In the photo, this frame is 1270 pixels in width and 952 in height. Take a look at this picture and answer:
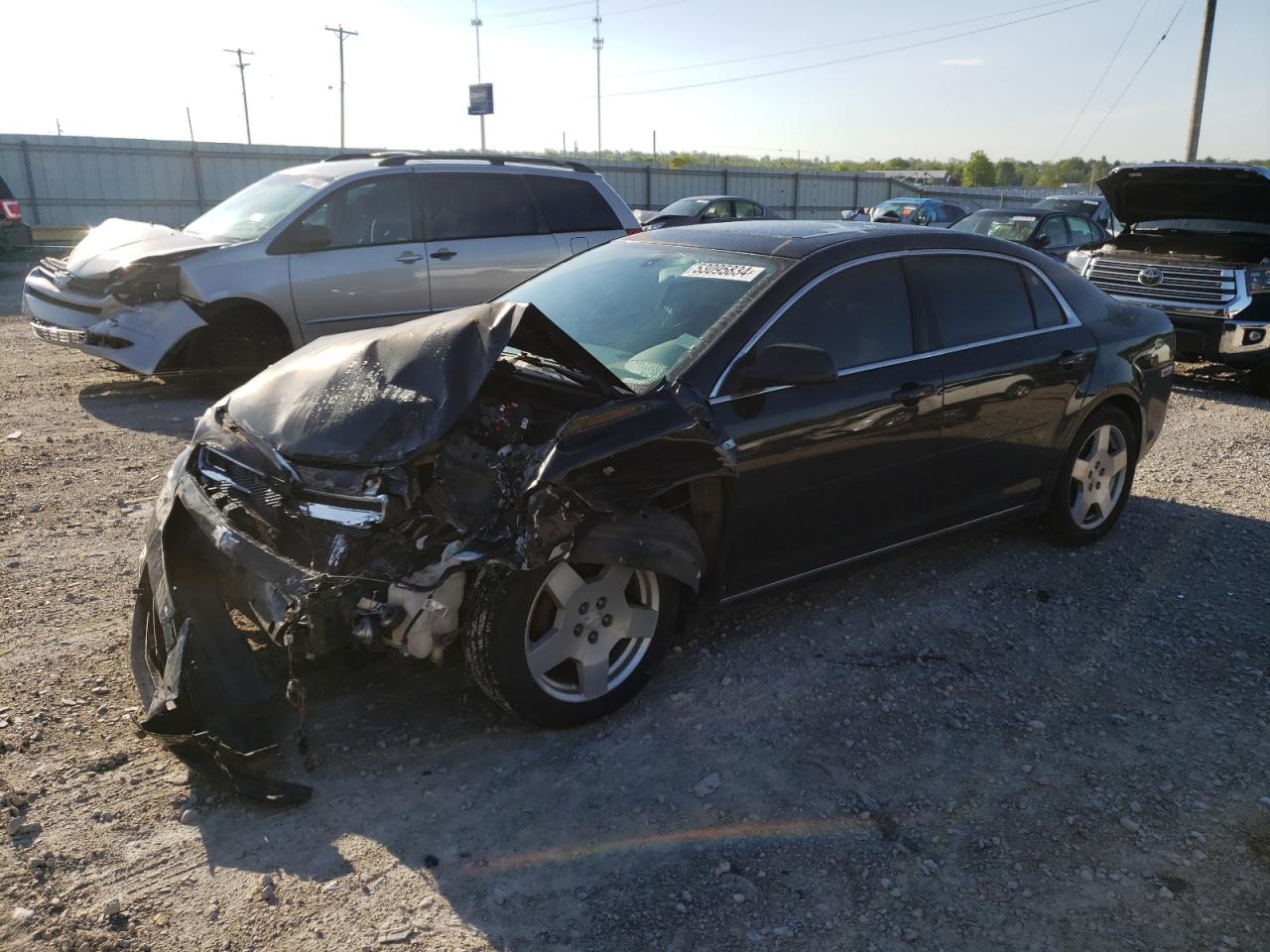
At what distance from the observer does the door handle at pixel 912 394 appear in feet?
13.9

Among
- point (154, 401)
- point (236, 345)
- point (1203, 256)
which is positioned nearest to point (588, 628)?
point (236, 345)

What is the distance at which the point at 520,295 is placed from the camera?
483cm

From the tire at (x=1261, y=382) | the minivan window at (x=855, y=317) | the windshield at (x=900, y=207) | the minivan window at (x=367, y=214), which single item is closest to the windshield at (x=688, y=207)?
the windshield at (x=900, y=207)

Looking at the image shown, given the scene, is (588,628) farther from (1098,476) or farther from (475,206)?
(475,206)

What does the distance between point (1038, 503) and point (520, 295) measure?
291 centimetres

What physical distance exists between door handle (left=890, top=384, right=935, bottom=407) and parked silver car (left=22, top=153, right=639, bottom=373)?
5313mm

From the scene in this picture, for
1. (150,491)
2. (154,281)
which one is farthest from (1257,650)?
(154,281)

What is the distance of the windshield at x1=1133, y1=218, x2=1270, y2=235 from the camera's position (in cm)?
962

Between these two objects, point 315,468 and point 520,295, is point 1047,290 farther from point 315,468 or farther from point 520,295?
point 315,468

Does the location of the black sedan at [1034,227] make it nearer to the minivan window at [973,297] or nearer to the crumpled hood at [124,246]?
the minivan window at [973,297]

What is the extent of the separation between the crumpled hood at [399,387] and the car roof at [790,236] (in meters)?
1.19

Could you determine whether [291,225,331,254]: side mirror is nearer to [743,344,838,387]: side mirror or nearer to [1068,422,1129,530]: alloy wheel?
[743,344,838,387]: side mirror

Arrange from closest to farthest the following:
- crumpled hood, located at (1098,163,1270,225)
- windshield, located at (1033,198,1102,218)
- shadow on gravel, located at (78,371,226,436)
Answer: shadow on gravel, located at (78,371,226,436), crumpled hood, located at (1098,163,1270,225), windshield, located at (1033,198,1102,218)

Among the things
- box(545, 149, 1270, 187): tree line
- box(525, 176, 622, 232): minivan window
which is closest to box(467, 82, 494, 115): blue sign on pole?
box(545, 149, 1270, 187): tree line
